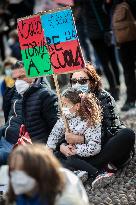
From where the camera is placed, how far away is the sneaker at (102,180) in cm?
596

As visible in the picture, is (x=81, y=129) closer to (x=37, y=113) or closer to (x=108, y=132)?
(x=108, y=132)

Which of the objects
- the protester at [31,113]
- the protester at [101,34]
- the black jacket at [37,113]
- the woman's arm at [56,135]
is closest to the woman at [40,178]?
the woman's arm at [56,135]

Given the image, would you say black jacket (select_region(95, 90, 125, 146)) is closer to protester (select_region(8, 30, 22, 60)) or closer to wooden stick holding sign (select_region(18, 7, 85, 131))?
wooden stick holding sign (select_region(18, 7, 85, 131))

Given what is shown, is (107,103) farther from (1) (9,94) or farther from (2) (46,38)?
(1) (9,94)

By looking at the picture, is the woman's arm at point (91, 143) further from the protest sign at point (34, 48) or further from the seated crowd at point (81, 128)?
the protest sign at point (34, 48)

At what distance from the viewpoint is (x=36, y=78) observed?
6.79 meters

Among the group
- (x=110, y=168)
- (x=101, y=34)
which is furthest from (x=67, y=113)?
(x=101, y=34)

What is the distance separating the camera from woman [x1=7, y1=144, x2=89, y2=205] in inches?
149

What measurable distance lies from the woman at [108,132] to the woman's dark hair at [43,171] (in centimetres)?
232

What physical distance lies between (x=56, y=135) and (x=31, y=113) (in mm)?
421

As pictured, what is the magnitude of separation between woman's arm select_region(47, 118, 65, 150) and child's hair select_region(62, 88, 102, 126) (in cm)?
34

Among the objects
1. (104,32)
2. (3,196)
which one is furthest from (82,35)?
(3,196)

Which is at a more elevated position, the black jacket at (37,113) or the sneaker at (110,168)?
the black jacket at (37,113)

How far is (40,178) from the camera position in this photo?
3775 millimetres
